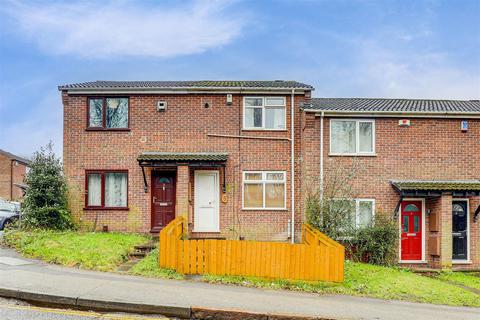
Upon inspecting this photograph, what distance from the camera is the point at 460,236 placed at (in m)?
15.8

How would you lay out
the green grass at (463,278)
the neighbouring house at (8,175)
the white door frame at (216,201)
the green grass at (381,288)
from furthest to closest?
1. the neighbouring house at (8,175)
2. the white door frame at (216,201)
3. the green grass at (463,278)
4. the green grass at (381,288)

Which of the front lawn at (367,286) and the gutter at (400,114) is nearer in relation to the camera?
the front lawn at (367,286)

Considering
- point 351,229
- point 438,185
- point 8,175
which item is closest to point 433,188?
point 438,185

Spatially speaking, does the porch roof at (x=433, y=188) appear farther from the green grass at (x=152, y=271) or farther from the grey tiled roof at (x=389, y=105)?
the green grass at (x=152, y=271)

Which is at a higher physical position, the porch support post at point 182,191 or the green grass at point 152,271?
the porch support post at point 182,191

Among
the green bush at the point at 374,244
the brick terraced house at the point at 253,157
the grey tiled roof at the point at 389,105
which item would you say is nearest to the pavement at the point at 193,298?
the green bush at the point at 374,244

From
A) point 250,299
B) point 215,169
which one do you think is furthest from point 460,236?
point 250,299

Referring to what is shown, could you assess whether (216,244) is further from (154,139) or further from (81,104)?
(81,104)

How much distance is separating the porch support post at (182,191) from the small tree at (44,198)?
4.17 m

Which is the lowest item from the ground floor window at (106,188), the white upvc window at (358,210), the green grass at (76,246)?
the green grass at (76,246)

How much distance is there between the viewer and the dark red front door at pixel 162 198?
53.6ft

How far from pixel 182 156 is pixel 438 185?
9425 millimetres

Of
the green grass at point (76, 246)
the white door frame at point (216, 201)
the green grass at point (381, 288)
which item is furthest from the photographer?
the white door frame at point (216, 201)

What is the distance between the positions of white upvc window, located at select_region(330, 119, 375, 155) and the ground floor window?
820 centimetres
